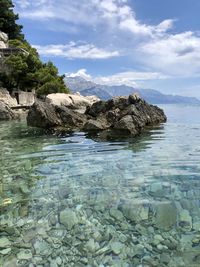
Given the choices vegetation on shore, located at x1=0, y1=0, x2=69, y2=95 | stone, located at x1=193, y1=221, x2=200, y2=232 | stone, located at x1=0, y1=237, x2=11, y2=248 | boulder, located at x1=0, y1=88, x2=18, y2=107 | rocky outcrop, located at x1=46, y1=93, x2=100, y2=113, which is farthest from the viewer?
vegetation on shore, located at x1=0, y1=0, x2=69, y2=95

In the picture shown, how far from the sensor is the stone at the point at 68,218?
7797 mm

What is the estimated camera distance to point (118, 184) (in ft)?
35.2

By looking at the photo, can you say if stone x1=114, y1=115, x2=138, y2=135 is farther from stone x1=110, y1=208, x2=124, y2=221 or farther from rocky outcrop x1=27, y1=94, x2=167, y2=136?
stone x1=110, y1=208, x2=124, y2=221

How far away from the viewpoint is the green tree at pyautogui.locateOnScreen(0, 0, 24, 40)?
94.4 metres

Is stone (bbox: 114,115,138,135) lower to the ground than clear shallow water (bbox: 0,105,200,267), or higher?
higher

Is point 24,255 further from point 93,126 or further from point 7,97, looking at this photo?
point 7,97

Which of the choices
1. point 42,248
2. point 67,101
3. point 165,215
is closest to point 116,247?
point 42,248

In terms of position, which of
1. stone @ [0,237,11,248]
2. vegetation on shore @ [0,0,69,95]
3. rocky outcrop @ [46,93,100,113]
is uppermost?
vegetation on shore @ [0,0,69,95]

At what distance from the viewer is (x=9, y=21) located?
99.1 metres

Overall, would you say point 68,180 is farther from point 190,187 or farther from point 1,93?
point 1,93

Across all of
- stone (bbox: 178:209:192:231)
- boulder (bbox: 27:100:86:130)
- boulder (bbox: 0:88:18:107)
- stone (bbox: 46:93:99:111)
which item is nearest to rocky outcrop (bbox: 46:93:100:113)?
stone (bbox: 46:93:99:111)

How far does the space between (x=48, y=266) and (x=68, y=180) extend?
5.23 meters

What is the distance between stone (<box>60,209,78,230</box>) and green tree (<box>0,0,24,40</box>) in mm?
96043

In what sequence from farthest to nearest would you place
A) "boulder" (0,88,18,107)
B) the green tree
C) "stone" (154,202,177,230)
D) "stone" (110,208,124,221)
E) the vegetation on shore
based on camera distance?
the green tree → the vegetation on shore → "boulder" (0,88,18,107) → "stone" (110,208,124,221) → "stone" (154,202,177,230)
